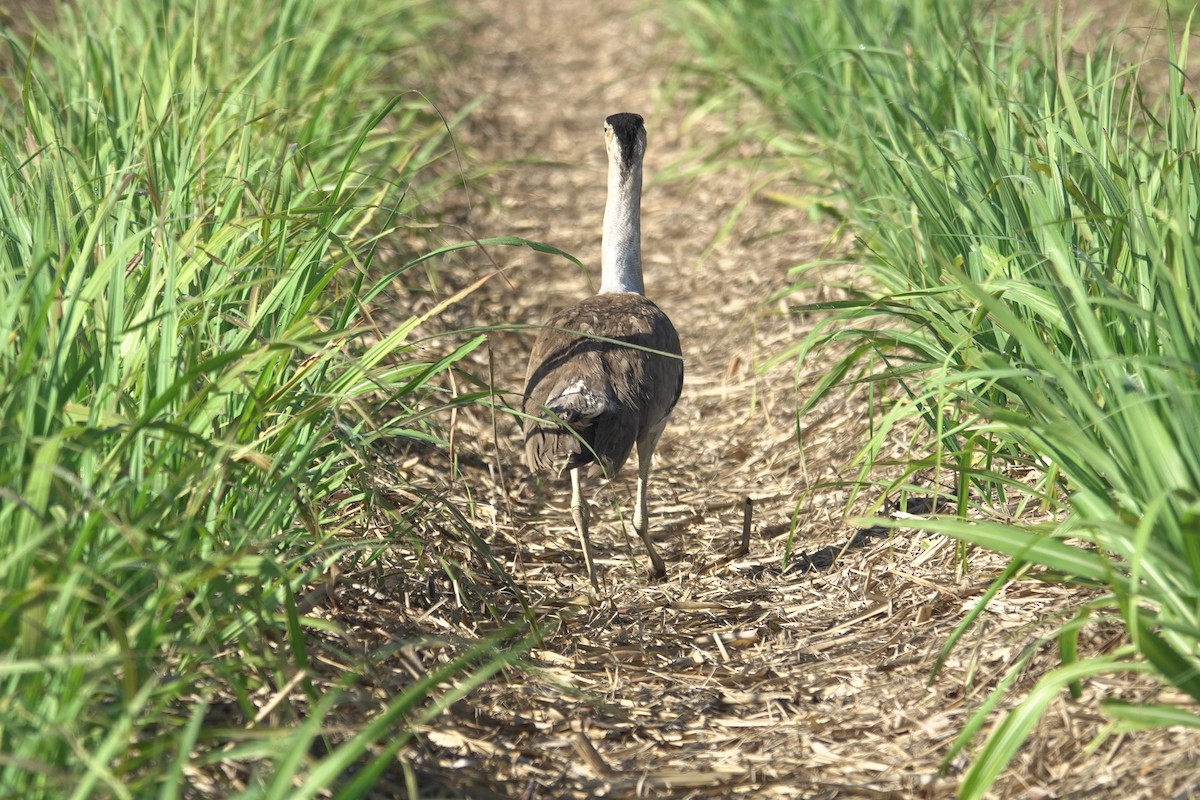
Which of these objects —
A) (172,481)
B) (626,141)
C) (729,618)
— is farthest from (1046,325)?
(172,481)

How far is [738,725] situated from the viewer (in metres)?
3.30

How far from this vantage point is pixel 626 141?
4992 millimetres

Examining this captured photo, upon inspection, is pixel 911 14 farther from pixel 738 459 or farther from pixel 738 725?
pixel 738 725

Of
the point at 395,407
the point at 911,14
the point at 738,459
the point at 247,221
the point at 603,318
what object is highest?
the point at 911,14

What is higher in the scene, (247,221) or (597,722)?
(247,221)

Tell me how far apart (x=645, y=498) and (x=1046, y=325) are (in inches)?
62.0

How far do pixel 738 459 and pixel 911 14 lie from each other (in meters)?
2.85

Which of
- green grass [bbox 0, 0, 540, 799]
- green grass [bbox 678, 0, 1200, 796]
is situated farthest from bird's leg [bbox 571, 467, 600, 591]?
green grass [bbox 678, 0, 1200, 796]

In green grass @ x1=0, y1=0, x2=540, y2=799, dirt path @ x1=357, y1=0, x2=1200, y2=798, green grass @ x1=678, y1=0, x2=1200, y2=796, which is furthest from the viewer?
dirt path @ x1=357, y1=0, x2=1200, y2=798

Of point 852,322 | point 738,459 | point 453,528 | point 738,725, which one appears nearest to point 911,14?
point 852,322

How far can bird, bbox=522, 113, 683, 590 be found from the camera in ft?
13.0

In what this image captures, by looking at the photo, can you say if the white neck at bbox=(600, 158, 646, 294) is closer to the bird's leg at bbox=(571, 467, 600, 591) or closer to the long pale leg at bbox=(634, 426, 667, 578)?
the long pale leg at bbox=(634, 426, 667, 578)

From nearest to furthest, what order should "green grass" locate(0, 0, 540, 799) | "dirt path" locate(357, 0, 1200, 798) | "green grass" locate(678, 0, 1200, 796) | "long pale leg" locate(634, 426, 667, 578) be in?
"green grass" locate(0, 0, 540, 799) → "green grass" locate(678, 0, 1200, 796) → "dirt path" locate(357, 0, 1200, 798) → "long pale leg" locate(634, 426, 667, 578)

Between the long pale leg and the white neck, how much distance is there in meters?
0.76
